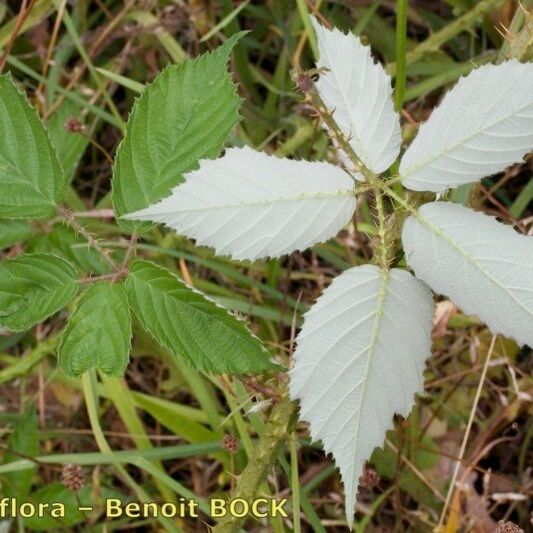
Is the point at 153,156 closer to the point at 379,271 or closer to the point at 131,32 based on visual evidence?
the point at 379,271

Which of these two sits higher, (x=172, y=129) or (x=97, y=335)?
(x=172, y=129)

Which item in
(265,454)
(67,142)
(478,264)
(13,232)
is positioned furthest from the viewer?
(67,142)

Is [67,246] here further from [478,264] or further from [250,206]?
[478,264]

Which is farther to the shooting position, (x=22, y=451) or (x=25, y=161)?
(x=22, y=451)

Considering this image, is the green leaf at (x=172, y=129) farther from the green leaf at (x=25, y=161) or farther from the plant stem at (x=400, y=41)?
the plant stem at (x=400, y=41)

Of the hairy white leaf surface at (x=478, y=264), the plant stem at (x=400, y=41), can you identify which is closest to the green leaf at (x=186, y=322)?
the hairy white leaf surface at (x=478, y=264)

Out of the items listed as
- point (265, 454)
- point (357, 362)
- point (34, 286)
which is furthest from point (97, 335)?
point (357, 362)
